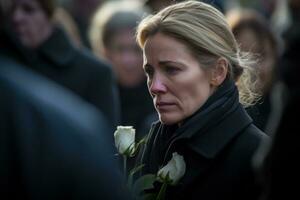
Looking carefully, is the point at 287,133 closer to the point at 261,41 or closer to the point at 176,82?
the point at 176,82

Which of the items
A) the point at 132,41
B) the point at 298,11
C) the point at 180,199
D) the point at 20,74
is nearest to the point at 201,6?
the point at 180,199

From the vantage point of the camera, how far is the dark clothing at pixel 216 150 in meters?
3.71

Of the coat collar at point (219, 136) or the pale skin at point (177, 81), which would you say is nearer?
the coat collar at point (219, 136)

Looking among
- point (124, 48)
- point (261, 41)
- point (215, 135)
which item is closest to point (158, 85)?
point (215, 135)

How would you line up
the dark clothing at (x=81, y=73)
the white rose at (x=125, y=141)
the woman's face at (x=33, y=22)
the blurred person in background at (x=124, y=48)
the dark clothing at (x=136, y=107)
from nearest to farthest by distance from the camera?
1. the white rose at (x=125, y=141)
2. the dark clothing at (x=81, y=73)
3. the woman's face at (x=33, y=22)
4. the dark clothing at (x=136, y=107)
5. the blurred person in background at (x=124, y=48)

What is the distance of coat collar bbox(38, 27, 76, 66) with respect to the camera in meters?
6.13

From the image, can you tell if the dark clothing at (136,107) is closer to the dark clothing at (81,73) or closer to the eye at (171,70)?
the dark clothing at (81,73)

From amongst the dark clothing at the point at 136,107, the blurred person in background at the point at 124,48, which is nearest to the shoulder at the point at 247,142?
the dark clothing at the point at 136,107

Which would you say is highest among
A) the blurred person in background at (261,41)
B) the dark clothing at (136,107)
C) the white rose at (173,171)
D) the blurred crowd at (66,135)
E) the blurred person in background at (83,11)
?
the blurred crowd at (66,135)

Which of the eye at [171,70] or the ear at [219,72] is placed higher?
the eye at [171,70]

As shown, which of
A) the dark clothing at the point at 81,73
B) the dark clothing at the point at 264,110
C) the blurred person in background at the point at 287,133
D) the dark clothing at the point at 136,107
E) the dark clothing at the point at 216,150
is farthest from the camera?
the dark clothing at the point at 136,107

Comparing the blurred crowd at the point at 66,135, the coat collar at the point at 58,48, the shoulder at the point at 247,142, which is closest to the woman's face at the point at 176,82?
the shoulder at the point at 247,142

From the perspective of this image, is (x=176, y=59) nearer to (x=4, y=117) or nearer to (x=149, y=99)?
(x=4, y=117)

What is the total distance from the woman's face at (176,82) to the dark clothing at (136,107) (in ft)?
7.95
